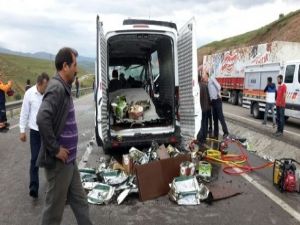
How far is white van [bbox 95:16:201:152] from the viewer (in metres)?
8.10

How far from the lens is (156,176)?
6531 mm

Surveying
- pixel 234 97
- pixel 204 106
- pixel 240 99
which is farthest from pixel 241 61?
pixel 204 106

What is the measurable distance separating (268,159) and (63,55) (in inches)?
253

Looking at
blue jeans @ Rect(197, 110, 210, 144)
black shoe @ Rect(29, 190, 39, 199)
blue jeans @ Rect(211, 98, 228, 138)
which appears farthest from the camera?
blue jeans @ Rect(211, 98, 228, 138)

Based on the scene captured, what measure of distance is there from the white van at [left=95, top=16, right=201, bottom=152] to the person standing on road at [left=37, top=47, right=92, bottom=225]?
3.83m

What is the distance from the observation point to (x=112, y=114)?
960 cm

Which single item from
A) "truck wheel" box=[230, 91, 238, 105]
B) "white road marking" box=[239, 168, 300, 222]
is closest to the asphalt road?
"white road marking" box=[239, 168, 300, 222]

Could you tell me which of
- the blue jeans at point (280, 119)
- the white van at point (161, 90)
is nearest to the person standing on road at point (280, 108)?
the blue jeans at point (280, 119)

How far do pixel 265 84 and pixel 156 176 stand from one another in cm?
1279

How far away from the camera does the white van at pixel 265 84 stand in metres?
14.9

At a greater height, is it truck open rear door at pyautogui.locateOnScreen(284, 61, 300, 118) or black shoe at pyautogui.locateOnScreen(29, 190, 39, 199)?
truck open rear door at pyautogui.locateOnScreen(284, 61, 300, 118)

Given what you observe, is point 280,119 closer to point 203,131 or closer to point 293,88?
point 293,88

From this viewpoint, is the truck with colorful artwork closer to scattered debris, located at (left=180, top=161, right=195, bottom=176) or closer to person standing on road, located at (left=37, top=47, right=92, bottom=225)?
scattered debris, located at (left=180, top=161, right=195, bottom=176)

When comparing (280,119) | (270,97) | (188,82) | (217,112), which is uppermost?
(188,82)
